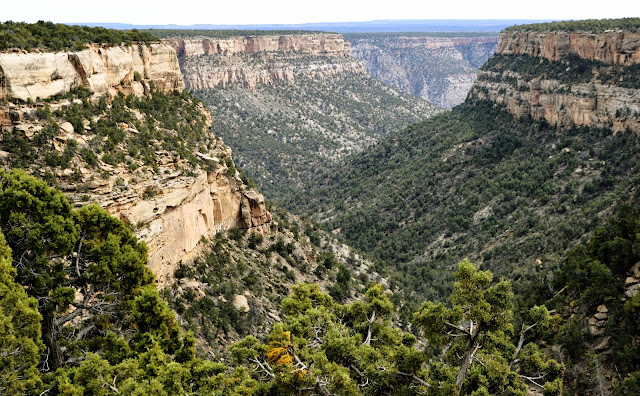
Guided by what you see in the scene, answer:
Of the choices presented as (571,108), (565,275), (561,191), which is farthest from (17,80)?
(571,108)

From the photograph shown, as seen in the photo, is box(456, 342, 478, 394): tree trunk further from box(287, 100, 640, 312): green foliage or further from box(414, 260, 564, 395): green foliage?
box(287, 100, 640, 312): green foliage

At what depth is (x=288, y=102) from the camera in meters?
140

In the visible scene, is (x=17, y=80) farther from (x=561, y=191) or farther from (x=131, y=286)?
(x=561, y=191)

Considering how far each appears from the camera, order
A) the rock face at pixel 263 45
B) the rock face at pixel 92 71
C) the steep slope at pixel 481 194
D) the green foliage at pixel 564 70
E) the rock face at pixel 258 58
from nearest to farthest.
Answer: the rock face at pixel 92 71, the steep slope at pixel 481 194, the green foliage at pixel 564 70, the rock face at pixel 258 58, the rock face at pixel 263 45

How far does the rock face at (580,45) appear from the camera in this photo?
6381cm

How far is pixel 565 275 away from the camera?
34.5 meters

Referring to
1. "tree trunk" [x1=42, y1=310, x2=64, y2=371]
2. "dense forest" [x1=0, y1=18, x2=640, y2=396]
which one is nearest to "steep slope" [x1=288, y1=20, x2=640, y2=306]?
"dense forest" [x1=0, y1=18, x2=640, y2=396]

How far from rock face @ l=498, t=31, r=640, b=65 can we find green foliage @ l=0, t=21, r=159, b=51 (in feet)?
170

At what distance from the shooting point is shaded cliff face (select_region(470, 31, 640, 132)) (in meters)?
62.3

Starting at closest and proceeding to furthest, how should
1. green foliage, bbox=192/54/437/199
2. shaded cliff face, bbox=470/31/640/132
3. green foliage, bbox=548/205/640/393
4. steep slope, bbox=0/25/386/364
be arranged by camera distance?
1. green foliage, bbox=548/205/640/393
2. steep slope, bbox=0/25/386/364
3. shaded cliff face, bbox=470/31/640/132
4. green foliage, bbox=192/54/437/199

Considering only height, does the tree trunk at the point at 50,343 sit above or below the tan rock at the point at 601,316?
above

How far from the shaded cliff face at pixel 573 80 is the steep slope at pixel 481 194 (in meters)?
1.37

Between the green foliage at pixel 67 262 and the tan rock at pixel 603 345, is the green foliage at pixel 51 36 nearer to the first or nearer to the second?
the green foliage at pixel 67 262

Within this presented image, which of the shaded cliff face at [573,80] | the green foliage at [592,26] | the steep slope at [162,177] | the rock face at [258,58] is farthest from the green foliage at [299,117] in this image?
the steep slope at [162,177]
